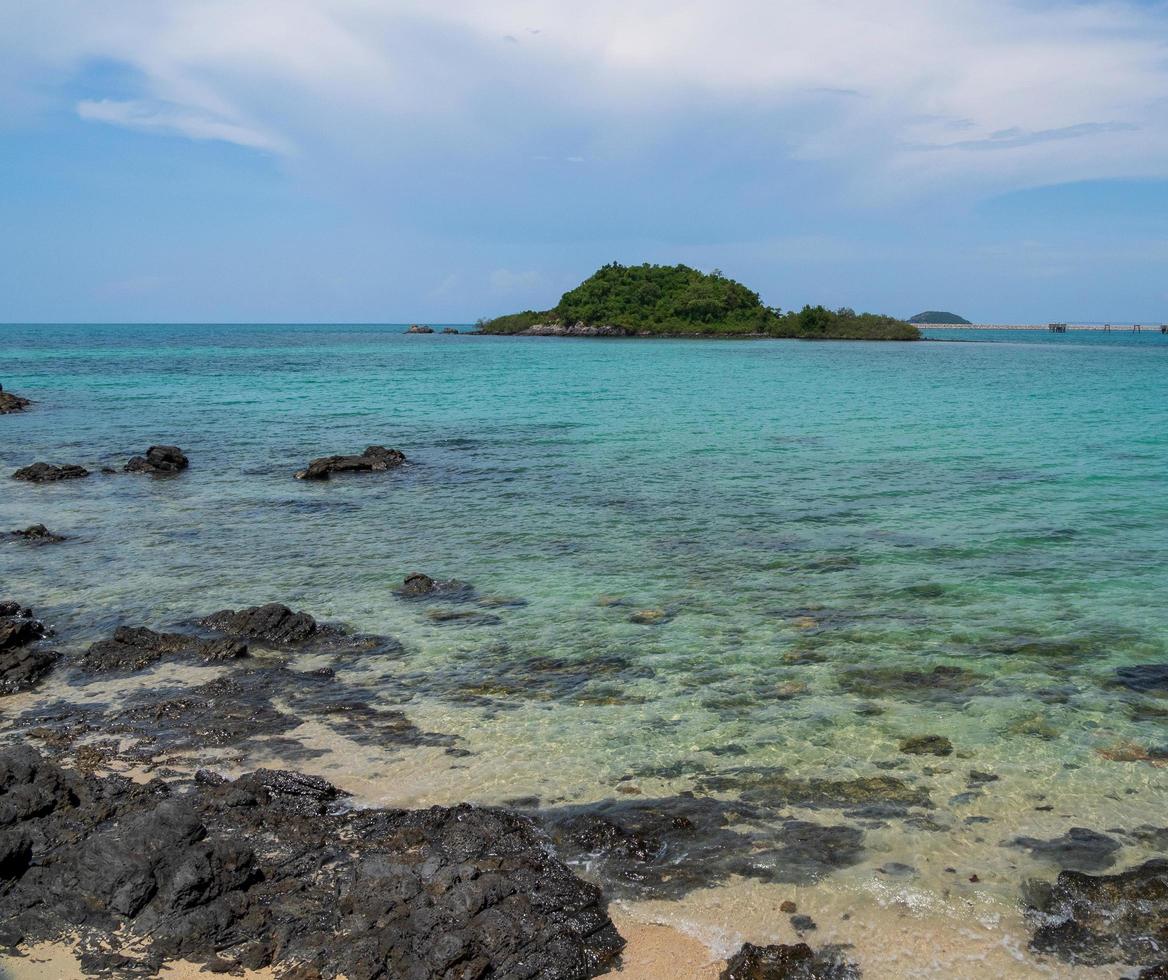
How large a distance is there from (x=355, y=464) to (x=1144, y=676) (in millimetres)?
18006

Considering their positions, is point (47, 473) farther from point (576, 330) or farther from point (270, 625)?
point (576, 330)

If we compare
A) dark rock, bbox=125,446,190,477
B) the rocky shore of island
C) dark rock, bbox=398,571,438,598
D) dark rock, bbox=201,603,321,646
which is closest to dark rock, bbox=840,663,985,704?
the rocky shore of island

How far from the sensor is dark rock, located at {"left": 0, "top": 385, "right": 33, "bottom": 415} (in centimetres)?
3703

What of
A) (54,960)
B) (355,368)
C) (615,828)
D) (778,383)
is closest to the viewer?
(54,960)

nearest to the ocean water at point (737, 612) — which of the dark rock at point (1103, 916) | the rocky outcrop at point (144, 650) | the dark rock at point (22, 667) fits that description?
the dark rock at point (1103, 916)

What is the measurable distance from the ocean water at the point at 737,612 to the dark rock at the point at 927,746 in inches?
4.3

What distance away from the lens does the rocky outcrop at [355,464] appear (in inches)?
867

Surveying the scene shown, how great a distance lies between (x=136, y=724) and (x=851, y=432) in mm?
25784

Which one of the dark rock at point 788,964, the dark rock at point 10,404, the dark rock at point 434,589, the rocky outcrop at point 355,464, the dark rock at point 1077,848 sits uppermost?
the dark rock at point 10,404

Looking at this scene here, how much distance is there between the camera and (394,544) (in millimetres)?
15555

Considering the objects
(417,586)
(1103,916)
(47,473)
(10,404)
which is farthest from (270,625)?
(10,404)

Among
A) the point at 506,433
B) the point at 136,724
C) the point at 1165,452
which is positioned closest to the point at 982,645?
the point at 136,724

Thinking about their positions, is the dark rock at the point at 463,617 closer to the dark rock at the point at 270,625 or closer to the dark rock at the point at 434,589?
the dark rock at the point at 434,589

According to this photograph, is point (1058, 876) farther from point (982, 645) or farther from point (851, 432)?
point (851, 432)
